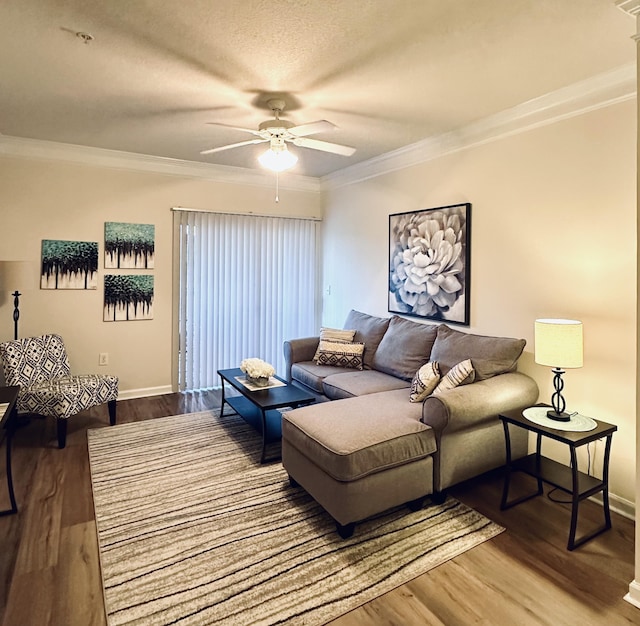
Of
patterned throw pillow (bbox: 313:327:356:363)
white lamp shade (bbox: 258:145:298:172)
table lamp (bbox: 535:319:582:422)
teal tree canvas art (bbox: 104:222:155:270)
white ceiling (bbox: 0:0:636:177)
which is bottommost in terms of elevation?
patterned throw pillow (bbox: 313:327:356:363)

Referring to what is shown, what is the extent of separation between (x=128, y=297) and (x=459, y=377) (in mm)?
3586

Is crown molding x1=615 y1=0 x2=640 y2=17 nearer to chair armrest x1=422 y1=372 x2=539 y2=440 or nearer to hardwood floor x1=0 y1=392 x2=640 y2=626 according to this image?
chair armrest x1=422 y1=372 x2=539 y2=440

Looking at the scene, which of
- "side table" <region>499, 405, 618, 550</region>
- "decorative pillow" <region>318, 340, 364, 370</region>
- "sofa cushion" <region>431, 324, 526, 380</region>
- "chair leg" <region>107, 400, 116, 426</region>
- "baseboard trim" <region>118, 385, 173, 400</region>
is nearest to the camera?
"side table" <region>499, 405, 618, 550</region>

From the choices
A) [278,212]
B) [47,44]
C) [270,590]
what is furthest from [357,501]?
[278,212]

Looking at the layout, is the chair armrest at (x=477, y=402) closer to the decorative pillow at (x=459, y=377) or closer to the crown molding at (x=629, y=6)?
the decorative pillow at (x=459, y=377)

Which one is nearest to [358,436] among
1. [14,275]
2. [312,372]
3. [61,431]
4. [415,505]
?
[415,505]

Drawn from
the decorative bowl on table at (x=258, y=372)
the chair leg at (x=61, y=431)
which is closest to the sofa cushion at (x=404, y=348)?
the decorative bowl on table at (x=258, y=372)

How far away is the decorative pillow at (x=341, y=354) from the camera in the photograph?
4246 millimetres

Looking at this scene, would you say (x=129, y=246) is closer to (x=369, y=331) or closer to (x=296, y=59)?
(x=369, y=331)

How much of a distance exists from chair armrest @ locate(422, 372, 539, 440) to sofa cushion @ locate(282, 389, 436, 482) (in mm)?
107

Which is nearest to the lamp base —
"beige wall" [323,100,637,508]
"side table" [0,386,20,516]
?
"beige wall" [323,100,637,508]

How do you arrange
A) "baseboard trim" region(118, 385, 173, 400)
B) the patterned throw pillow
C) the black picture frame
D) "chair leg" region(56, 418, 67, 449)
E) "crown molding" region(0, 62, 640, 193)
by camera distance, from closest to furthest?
"crown molding" region(0, 62, 640, 193)
"chair leg" region(56, 418, 67, 449)
the black picture frame
the patterned throw pillow
"baseboard trim" region(118, 385, 173, 400)

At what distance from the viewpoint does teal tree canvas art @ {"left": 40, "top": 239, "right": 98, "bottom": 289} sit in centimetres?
425

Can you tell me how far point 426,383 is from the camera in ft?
10.0
